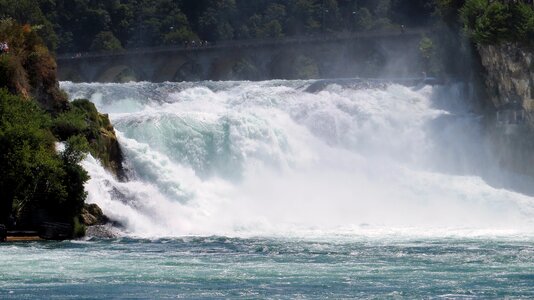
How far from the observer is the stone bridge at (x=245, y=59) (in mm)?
118375

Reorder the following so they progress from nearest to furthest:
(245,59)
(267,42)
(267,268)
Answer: (267,268) → (267,42) → (245,59)

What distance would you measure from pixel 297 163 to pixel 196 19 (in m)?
88.1

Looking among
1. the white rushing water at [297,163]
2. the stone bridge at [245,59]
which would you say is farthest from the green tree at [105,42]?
the white rushing water at [297,163]

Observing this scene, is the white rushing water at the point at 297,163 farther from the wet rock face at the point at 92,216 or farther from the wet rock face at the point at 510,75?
the wet rock face at the point at 510,75

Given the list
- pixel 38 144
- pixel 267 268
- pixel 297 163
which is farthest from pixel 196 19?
pixel 267 268

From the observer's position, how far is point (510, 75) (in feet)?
243

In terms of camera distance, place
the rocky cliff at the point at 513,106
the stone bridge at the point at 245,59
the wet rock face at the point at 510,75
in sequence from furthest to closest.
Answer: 1. the stone bridge at the point at 245,59
2. the rocky cliff at the point at 513,106
3. the wet rock face at the point at 510,75

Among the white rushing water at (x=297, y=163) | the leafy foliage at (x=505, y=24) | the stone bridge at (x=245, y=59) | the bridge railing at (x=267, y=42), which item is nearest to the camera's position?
the white rushing water at (x=297, y=163)

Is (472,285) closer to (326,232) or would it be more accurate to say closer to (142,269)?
(142,269)

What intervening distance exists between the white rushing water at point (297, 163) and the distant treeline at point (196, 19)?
213 ft

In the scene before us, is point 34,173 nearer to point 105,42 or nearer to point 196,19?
point 105,42

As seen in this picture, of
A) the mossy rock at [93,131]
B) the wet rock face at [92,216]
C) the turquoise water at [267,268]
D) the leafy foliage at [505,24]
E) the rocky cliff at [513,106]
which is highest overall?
the leafy foliage at [505,24]

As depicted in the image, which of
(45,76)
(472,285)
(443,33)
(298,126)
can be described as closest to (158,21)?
(443,33)

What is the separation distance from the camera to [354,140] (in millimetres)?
74688
